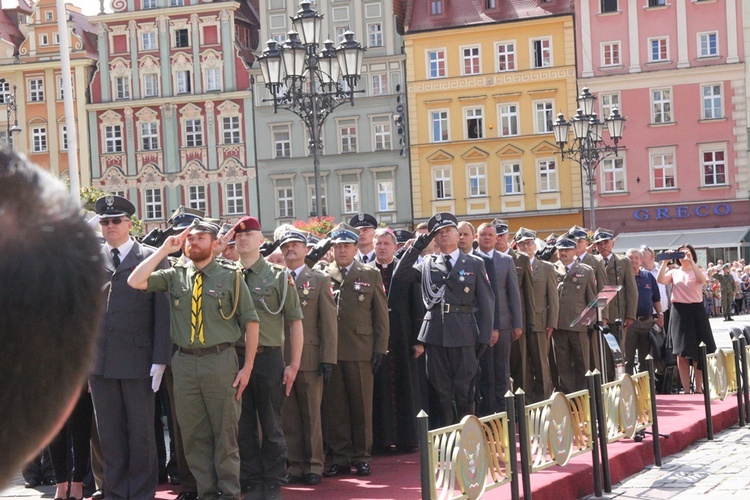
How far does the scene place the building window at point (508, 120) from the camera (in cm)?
5319

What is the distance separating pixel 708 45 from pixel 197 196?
78.9 ft

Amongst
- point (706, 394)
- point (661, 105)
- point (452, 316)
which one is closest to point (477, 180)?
point (661, 105)

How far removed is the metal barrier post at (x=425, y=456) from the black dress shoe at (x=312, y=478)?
2.89m

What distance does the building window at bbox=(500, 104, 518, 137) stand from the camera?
174 feet

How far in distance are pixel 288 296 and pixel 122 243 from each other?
46.0 inches

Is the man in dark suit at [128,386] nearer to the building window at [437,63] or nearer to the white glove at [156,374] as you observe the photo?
the white glove at [156,374]

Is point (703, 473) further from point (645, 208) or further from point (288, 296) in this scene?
point (645, 208)

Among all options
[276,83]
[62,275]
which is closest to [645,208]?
[276,83]

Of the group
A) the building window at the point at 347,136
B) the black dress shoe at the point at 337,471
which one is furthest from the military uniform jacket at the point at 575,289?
the building window at the point at 347,136

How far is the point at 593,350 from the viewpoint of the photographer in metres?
13.9

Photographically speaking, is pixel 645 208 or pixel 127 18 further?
pixel 127 18

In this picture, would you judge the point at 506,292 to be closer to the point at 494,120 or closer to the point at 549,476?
the point at 549,476

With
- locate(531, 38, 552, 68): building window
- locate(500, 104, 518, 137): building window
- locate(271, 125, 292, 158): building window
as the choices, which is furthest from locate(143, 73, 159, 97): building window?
locate(531, 38, 552, 68): building window

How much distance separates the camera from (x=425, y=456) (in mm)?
5836
